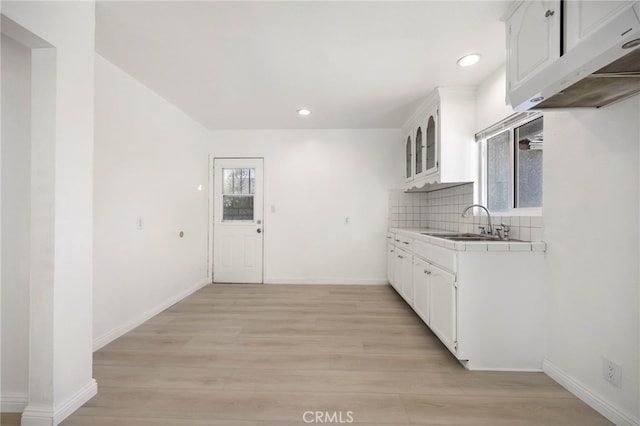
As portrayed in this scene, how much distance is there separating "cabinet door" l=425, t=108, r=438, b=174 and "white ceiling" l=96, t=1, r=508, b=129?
11.0 inches

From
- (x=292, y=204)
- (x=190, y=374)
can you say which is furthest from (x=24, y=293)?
(x=292, y=204)

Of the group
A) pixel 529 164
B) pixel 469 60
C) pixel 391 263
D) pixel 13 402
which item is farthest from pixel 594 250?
pixel 13 402

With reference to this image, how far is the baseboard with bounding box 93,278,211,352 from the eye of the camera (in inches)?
91.6

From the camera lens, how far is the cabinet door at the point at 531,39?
138 cm

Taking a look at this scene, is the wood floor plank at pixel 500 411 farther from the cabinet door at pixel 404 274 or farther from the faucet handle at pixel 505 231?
the cabinet door at pixel 404 274

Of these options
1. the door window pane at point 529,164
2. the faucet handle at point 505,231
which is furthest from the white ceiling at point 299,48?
the faucet handle at point 505,231

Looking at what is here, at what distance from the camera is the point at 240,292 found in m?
3.91

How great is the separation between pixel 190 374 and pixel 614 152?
9.62 feet

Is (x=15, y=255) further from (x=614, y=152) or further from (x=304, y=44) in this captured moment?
(x=614, y=152)

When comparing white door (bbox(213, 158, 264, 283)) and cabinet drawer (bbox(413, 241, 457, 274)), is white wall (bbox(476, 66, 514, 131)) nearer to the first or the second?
cabinet drawer (bbox(413, 241, 457, 274))

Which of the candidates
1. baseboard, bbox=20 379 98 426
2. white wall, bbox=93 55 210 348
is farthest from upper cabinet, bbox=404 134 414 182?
baseboard, bbox=20 379 98 426

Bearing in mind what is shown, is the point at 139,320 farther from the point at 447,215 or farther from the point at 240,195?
the point at 447,215

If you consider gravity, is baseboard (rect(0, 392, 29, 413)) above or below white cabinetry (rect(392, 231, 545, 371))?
below

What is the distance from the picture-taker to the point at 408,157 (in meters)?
3.96
